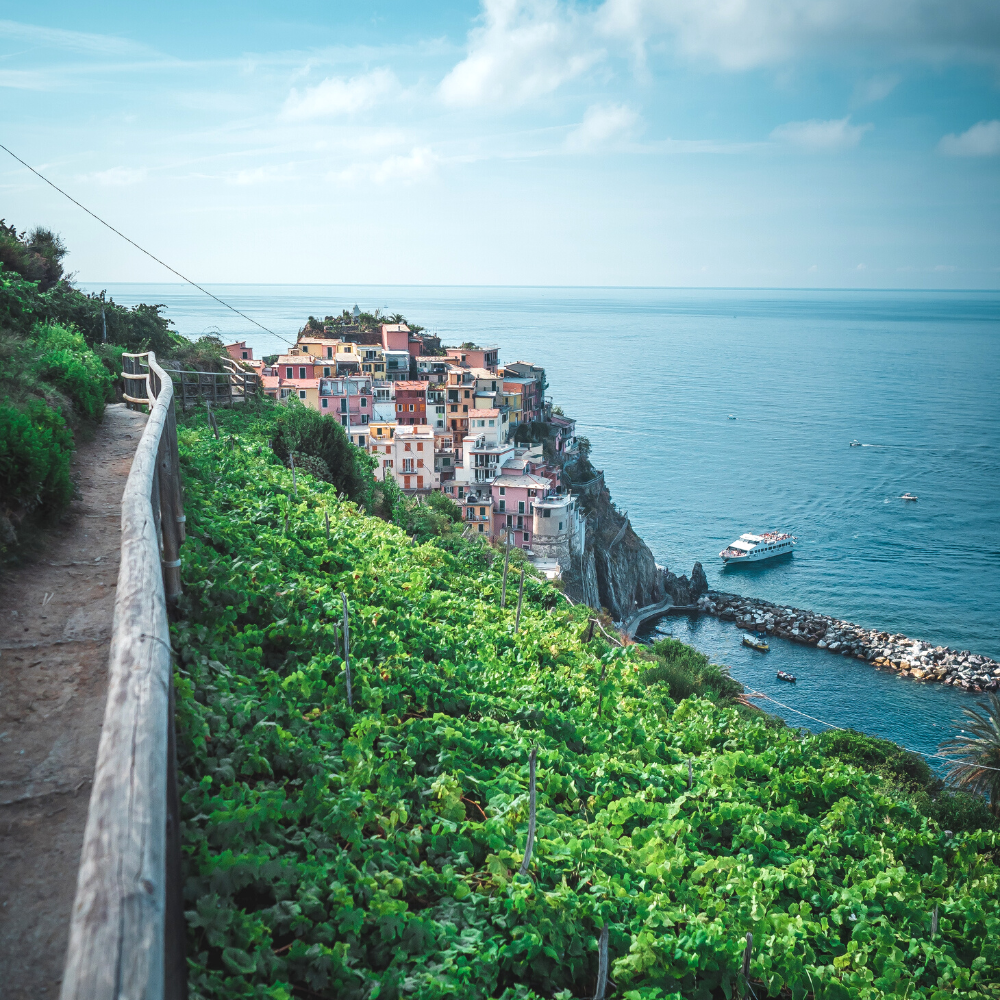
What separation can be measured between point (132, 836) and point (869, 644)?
47.1m

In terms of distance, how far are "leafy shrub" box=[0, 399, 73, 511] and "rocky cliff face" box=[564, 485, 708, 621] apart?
4027 cm

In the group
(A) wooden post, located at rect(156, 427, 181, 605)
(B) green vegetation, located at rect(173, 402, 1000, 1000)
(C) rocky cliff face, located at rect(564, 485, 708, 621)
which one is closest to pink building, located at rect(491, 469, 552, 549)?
(C) rocky cliff face, located at rect(564, 485, 708, 621)

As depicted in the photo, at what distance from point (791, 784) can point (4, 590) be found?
732 cm

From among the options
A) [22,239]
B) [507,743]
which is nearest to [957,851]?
[507,743]

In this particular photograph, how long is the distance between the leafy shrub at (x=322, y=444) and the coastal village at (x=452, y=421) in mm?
22406

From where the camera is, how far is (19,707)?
3.66 meters

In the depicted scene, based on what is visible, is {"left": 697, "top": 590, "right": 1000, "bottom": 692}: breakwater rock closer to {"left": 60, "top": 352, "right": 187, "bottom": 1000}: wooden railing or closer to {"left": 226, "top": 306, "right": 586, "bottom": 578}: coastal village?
{"left": 226, "top": 306, "right": 586, "bottom": 578}: coastal village

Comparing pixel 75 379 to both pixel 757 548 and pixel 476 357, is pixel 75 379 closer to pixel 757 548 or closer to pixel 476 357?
pixel 757 548

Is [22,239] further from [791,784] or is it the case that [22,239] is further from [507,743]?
[791,784]

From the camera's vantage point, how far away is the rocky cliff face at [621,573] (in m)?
47.4

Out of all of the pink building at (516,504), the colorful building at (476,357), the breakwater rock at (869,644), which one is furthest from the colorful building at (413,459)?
the breakwater rock at (869,644)

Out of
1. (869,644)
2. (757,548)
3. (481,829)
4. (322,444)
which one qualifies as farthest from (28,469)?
(757,548)

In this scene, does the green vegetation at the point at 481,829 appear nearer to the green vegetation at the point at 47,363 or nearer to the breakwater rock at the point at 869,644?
the green vegetation at the point at 47,363

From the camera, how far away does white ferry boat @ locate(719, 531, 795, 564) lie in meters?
55.2
